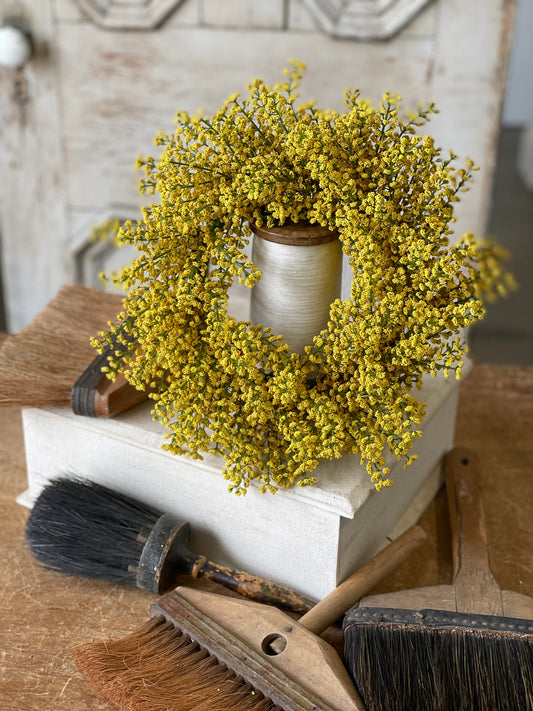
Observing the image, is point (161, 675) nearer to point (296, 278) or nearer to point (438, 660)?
point (438, 660)

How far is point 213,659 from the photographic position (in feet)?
2.60

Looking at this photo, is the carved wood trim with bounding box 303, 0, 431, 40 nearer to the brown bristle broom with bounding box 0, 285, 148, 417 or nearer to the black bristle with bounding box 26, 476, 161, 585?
the brown bristle broom with bounding box 0, 285, 148, 417

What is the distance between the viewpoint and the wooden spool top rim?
2.81 feet

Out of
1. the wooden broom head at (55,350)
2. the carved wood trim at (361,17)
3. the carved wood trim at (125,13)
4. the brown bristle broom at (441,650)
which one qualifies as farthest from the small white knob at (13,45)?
the brown bristle broom at (441,650)

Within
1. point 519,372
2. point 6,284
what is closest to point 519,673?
point 519,372

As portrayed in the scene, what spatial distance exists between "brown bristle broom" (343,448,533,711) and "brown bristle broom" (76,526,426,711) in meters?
0.03

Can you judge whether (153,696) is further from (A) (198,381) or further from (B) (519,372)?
(B) (519,372)

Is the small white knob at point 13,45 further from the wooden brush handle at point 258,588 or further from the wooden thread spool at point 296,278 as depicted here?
the wooden brush handle at point 258,588

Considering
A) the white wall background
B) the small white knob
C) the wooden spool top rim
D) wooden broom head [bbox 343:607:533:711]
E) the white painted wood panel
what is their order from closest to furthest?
wooden broom head [bbox 343:607:533:711] < the wooden spool top rim < the small white knob < the white painted wood panel < the white wall background

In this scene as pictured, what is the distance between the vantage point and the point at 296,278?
2.92ft

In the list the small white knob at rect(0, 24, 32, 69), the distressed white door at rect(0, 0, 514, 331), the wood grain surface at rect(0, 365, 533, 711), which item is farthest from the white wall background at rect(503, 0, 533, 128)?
the wood grain surface at rect(0, 365, 533, 711)

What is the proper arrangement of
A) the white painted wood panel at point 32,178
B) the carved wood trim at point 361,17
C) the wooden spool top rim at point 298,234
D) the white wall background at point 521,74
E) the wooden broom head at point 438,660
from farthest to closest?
the white wall background at point 521,74
the white painted wood panel at point 32,178
the carved wood trim at point 361,17
the wooden spool top rim at point 298,234
the wooden broom head at point 438,660

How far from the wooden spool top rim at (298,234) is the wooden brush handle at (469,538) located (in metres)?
0.41

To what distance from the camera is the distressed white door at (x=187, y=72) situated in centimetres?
206
